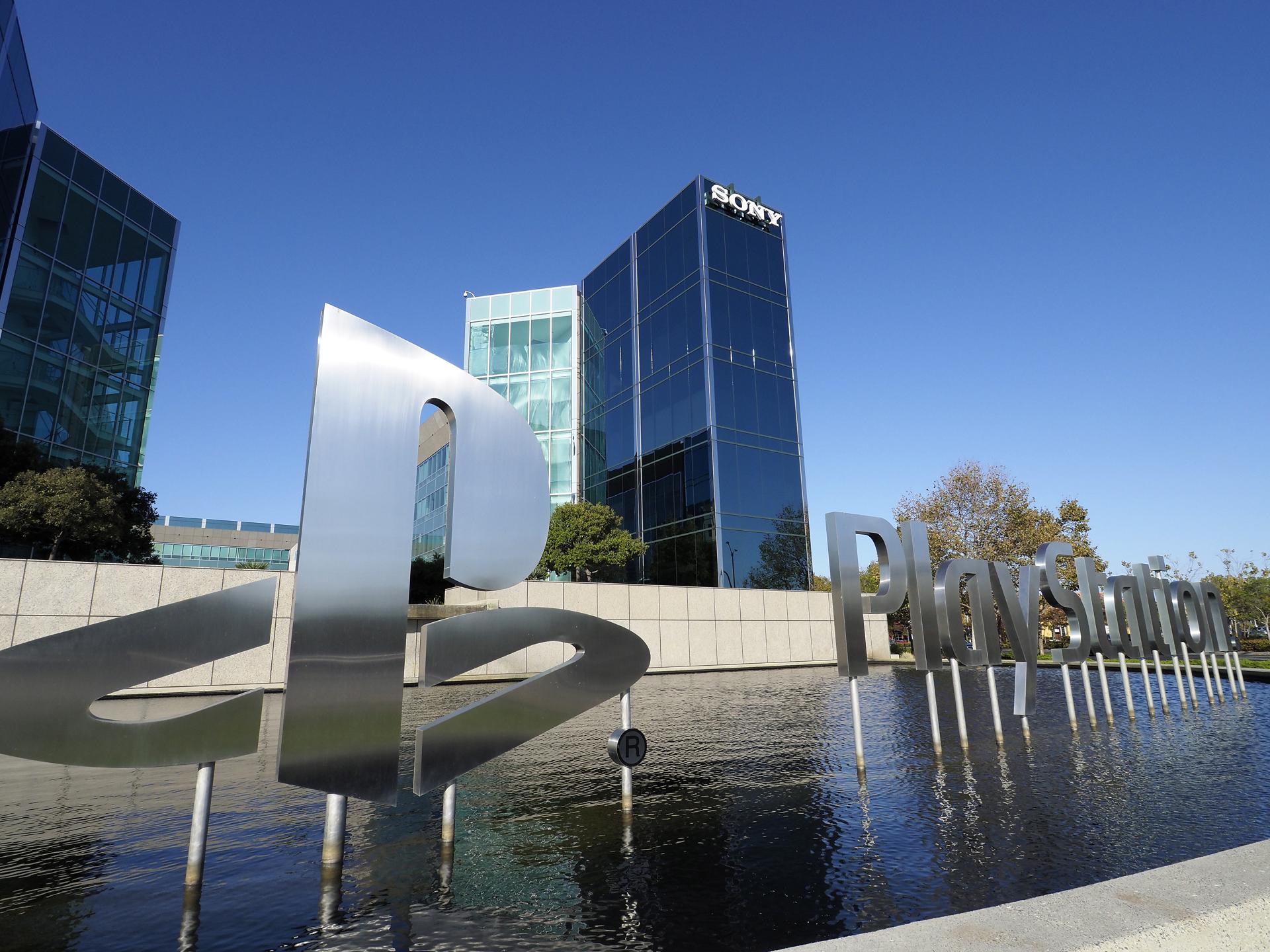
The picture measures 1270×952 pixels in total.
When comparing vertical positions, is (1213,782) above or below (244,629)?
below

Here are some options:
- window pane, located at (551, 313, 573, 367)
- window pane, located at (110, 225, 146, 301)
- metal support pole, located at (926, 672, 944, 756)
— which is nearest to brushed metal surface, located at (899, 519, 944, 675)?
metal support pole, located at (926, 672, 944, 756)

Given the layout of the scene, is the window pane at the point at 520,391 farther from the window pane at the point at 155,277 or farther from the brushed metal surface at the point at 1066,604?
the brushed metal surface at the point at 1066,604

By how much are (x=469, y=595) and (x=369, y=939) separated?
24.3 meters

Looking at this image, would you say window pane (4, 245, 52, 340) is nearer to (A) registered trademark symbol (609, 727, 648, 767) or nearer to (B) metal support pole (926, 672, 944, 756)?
(A) registered trademark symbol (609, 727, 648, 767)

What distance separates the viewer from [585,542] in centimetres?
3634

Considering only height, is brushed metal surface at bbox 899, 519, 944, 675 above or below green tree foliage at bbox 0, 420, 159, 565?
below

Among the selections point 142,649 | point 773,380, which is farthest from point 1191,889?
point 773,380

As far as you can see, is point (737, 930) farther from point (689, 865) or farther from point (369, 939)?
point (369, 939)

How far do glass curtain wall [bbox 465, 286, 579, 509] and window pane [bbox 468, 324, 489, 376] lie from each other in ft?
0.15

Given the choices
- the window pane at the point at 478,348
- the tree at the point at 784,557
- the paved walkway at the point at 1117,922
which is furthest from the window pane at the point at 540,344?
the paved walkway at the point at 1117,922

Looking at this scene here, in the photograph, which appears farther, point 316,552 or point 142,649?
point 316,552

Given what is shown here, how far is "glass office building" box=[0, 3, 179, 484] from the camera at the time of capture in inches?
1096

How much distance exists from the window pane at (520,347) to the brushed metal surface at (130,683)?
4518 cm

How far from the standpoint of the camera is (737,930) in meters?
4.43
